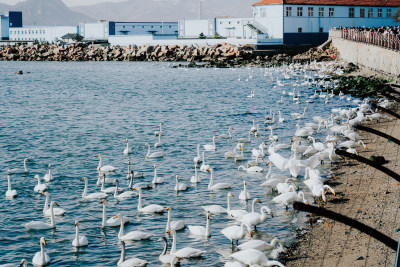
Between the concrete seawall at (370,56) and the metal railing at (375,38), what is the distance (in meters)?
0.41

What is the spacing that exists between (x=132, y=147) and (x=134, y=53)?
7617 cm

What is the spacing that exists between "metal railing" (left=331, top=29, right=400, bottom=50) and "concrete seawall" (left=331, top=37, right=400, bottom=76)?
41 cm

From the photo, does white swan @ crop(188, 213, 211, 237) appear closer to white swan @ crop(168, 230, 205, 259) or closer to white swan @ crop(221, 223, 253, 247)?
white swan @ crop(221, 223, 253, 247)

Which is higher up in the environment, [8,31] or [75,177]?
[8,31]

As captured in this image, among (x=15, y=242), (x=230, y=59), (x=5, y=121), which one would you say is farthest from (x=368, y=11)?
(x=15, y=242)

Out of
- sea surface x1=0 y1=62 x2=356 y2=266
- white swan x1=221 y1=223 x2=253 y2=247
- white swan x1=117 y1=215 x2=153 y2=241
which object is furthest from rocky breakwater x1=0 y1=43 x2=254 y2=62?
white swan x1=221 y1=223 x2=253 y2=247

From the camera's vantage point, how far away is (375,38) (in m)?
47.2

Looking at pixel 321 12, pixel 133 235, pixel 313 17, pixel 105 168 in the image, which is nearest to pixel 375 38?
pixel 105 168

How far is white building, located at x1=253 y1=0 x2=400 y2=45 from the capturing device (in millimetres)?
80500

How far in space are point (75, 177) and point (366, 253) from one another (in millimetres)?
11405

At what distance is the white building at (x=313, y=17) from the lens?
80.5 metres

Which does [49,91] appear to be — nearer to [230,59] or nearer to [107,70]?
[107,70]

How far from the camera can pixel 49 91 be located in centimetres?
5322

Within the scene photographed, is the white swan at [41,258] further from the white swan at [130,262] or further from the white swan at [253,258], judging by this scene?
the white swan at [253,258]
